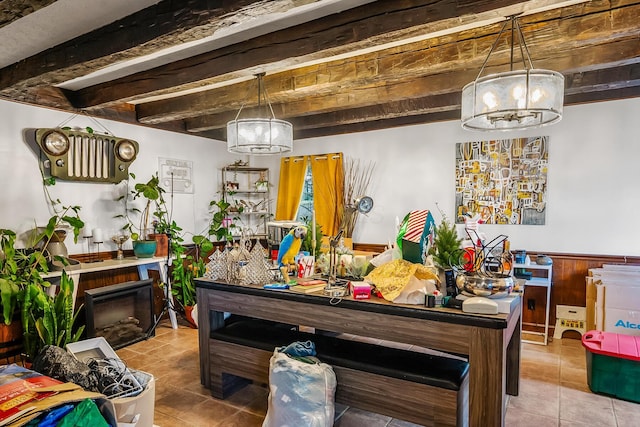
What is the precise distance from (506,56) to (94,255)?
426 cm

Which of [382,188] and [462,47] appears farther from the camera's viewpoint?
[382,188]

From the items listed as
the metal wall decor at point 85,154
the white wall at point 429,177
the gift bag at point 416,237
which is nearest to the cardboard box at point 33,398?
the gift bag at point 416,237

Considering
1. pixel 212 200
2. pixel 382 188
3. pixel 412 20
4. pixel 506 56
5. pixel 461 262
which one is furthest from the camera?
pixel 212 200

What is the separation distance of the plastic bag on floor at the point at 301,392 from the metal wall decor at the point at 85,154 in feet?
10.2

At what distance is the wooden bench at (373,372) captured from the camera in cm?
194

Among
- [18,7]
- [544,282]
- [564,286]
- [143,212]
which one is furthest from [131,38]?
[564,286]

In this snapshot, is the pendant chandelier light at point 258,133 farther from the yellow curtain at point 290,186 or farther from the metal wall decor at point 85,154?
the yellow curtain at point 290,186

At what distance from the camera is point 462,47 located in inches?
106

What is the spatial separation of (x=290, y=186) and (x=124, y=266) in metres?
2.61

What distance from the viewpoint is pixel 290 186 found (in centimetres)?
574

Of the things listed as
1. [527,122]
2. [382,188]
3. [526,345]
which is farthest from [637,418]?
[382,188]

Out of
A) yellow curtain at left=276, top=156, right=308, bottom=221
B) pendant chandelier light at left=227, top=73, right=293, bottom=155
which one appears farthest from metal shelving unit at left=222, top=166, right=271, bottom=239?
pendant chandelier light at left=227, top=73, right=293, bottom=155

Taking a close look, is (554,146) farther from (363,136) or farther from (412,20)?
(412,20)

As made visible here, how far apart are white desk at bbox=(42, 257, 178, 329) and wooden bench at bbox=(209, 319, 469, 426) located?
1628 mm
